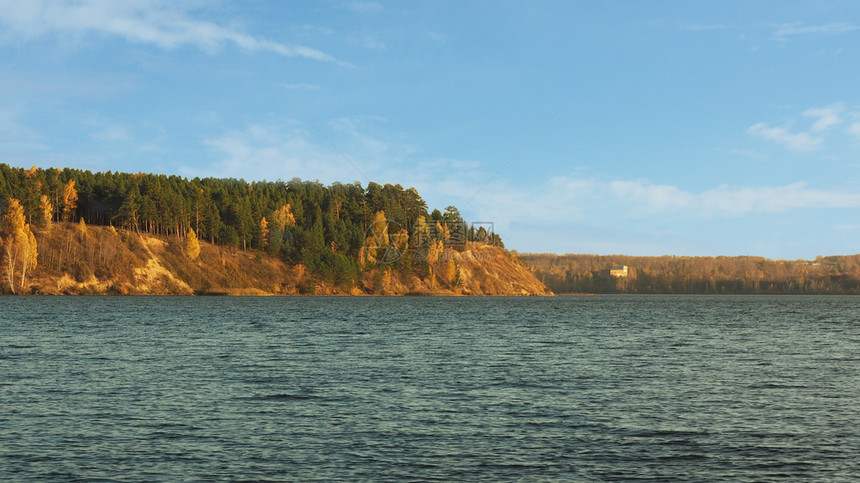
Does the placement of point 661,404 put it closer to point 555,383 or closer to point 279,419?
point 555,383

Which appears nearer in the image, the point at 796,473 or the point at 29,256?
the point at 796,473

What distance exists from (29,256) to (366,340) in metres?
168

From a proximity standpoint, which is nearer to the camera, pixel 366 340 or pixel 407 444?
pixel 407 444

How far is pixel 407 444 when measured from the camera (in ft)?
81.4

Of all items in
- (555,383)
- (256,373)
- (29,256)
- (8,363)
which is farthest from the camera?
(29,256)

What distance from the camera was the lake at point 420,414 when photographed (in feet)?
71.9

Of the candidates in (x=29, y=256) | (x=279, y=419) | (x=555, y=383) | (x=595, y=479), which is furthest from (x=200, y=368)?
(x=29, y=256)

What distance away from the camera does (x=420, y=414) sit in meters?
30.5

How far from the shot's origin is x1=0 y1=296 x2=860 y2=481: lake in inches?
862

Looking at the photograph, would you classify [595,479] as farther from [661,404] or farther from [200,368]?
[200,368]

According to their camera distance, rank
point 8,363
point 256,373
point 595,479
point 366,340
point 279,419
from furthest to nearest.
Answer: point 366,340, point 8,363, point 256,373, point 279,419, point 595,479

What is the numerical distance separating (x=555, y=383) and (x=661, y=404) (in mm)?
8093

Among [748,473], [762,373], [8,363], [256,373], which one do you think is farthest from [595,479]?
[8,363]

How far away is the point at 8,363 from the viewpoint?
156 ft
